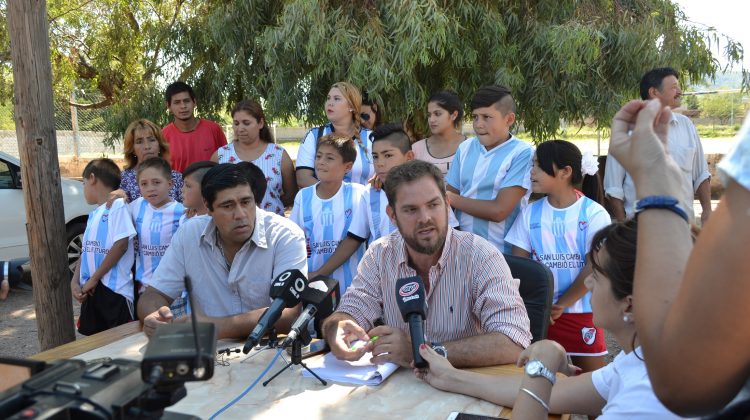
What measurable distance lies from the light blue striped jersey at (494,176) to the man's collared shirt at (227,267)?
4.21 feet

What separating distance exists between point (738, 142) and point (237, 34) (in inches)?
304

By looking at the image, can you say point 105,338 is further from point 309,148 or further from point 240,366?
point 309,148

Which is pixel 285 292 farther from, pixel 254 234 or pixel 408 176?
pixel 254 234

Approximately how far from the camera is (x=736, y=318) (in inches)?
34.1

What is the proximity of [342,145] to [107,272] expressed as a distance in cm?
170

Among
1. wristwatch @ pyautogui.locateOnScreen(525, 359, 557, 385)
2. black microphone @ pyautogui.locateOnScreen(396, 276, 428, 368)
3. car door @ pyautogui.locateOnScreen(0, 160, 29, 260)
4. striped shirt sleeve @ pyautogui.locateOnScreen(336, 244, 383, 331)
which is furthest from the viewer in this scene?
car door @ pyautogui.locateOnScreen(0, 160, 29, 260)

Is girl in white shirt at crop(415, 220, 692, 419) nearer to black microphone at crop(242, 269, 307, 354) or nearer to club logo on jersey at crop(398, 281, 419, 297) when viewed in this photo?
club logo on jersey at crop(398, 281, 419, 297)

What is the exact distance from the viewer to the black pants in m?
4.27

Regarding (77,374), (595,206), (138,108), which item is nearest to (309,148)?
(595,206)

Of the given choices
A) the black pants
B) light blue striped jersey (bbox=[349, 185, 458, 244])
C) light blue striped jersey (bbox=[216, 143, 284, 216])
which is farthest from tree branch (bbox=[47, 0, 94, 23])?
light blue striped jersey (bbox=[349, 185, 458, 244])

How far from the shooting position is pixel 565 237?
3.63 meters

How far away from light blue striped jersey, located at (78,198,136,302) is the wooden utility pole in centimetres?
15

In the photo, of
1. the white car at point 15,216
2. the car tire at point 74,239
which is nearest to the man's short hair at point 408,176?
the white car at point 15,216

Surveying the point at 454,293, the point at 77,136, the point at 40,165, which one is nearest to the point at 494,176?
the point at 454,293
